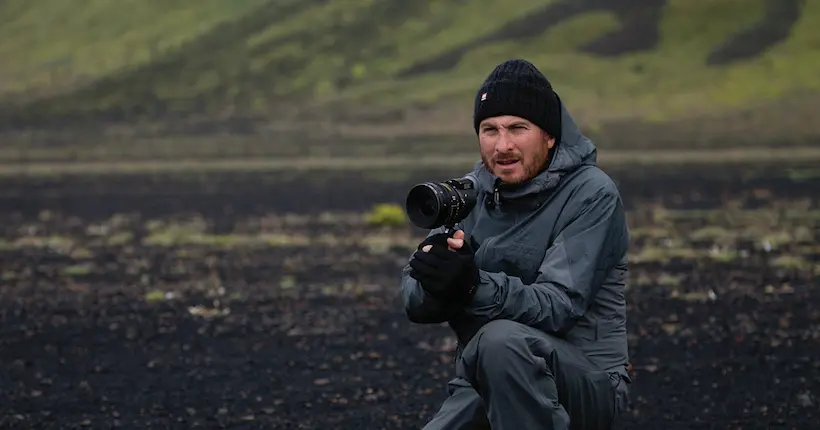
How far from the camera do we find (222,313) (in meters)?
11.7

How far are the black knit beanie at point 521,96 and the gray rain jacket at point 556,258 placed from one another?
0.08 metres

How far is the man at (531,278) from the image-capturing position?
174 inches

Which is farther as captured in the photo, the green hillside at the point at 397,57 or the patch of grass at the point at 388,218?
the green hillside at the point at 397,57

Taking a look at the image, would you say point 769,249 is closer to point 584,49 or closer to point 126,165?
point 126,165

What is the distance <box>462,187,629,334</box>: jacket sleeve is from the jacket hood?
0.13 meters

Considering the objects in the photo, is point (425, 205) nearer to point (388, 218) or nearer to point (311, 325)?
point (311, 325)

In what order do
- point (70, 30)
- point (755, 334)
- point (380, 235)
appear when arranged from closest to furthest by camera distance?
point (755, 334) < point (380, 235) < point (70, 30)

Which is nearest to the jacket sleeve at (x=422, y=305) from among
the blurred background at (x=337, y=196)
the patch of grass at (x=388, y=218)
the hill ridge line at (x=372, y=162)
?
the blurred background at (x=337, y=196)

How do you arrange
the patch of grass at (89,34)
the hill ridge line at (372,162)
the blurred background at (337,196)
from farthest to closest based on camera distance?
the patch of grass at (89,34) → the hill ridge line at (372,162) → the blurred background at (337,196)

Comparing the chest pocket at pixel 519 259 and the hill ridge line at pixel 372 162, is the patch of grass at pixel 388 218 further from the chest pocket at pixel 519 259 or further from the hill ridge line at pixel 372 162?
the chest pocket at pixel 519 259

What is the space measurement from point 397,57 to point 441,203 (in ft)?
212

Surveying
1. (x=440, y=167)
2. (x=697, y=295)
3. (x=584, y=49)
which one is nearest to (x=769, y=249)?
(x=697, y=295)

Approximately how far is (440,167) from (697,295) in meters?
21.7

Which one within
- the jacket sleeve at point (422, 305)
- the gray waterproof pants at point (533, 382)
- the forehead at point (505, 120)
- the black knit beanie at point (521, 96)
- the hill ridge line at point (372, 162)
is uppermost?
the black knit beanie at point (521, 96)
